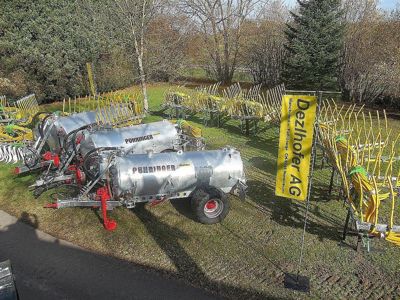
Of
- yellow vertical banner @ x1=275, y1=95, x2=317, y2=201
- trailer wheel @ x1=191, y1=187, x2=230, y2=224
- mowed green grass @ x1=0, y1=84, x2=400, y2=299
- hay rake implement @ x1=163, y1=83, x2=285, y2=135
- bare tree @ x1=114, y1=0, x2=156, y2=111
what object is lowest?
mowed green grass @ x1=0, y1=84, x2=400, y2=299

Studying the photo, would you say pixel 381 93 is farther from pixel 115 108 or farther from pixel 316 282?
pixel 316 282

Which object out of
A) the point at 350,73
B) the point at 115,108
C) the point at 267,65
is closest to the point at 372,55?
the point at 350,73

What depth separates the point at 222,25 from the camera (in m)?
36.3

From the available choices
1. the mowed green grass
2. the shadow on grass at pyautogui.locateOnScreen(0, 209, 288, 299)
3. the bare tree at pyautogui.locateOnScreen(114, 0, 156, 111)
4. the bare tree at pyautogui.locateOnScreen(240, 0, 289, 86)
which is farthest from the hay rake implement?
the bare tree at pyautogui.locateOnScreen(240, 0, 289, 86)

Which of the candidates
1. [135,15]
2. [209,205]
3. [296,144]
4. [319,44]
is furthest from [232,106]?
[296,144]

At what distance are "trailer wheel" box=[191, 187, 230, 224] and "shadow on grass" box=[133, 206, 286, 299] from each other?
26.4 inches

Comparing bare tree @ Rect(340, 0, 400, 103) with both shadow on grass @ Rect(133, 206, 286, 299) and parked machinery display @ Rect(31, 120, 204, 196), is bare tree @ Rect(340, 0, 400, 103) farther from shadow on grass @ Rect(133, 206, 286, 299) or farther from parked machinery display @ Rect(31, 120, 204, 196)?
shadow on grass @ Rect(133, 206, 286, 299)

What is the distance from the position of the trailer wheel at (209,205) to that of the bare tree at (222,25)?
90.0ft

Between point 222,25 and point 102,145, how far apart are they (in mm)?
28505

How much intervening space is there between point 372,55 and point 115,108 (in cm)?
1721

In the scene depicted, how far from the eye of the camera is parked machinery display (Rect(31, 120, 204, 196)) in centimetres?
1057

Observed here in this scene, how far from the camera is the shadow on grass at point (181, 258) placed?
6773mm

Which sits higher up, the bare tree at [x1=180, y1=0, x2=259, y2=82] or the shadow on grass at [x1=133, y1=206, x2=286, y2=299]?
the bare tree at [x1=180, y1=0, x2=259, y2=82]

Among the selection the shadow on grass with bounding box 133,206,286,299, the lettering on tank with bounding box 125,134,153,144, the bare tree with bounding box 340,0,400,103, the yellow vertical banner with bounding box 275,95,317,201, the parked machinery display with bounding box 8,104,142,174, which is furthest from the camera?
the bare tree with bounding box 340,0,400,103
